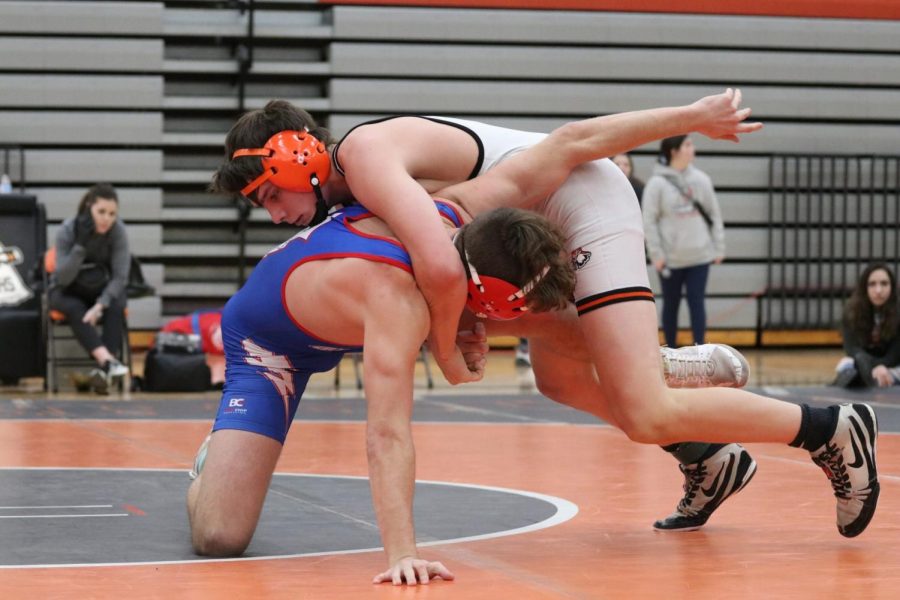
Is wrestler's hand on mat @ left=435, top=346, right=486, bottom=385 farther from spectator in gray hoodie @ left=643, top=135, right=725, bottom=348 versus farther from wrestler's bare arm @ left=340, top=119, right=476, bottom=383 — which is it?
spectator in gray hoodie @ left=643, top=135, right=725, bottom=348

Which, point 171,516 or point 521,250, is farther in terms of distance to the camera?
point 171,516

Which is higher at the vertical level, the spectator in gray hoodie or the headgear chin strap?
the headgear chin strap

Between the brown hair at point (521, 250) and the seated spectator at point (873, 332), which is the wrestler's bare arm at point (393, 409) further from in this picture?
the seated spectator at point (873, 332)

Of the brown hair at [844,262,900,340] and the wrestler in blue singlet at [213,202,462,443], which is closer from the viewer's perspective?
the wrestler in blue singlet at [213,202,462,443]

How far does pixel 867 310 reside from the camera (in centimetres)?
798

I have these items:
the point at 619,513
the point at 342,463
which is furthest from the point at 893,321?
the point at 619,513

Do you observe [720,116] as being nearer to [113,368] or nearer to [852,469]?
[852,469]

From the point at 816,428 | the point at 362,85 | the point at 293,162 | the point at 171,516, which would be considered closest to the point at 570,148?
the point at 293,162

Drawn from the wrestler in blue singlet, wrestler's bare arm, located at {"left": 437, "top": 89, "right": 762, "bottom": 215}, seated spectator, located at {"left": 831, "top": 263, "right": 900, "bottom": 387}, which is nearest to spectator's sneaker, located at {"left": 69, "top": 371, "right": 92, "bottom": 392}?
seated spectator, located at {"left": 831, "top": 263, "right": 900, "bottom": 387}

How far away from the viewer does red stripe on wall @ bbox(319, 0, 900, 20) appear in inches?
450

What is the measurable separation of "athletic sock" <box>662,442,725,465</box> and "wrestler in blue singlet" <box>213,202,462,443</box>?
0.78 m

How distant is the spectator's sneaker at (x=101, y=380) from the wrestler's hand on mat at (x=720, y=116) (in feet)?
16.7

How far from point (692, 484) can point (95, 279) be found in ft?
16.7

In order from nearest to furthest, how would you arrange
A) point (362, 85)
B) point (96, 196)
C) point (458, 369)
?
point (458, 369)
point (96, 196)
point (362, 85)
